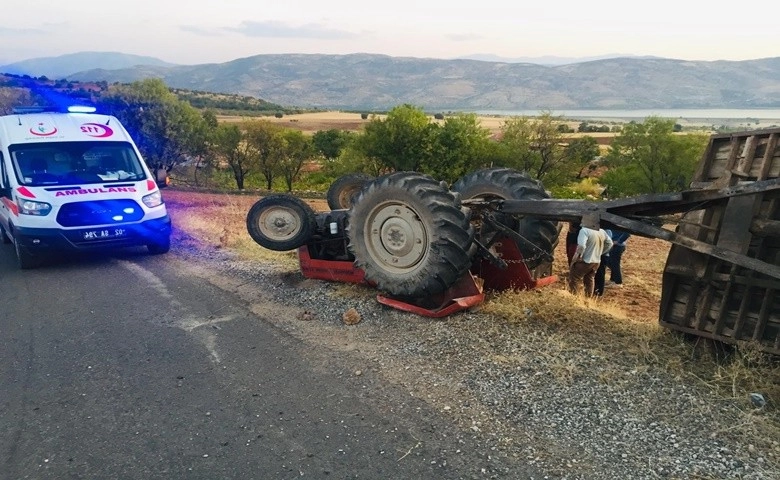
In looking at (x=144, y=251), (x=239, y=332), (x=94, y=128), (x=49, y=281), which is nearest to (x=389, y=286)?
(x=239, y=332)

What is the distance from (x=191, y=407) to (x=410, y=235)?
2.88m

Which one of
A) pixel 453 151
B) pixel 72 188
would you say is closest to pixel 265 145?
pixel 453 151

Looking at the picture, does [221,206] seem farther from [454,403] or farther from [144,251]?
[454,403]

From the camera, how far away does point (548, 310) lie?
20.2 ft

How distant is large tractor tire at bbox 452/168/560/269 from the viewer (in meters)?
7.30

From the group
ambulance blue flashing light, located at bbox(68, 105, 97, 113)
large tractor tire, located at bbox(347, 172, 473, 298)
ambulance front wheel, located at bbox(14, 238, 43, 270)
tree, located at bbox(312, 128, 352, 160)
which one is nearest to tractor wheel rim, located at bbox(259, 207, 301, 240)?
large tractor tire, located at bbox(347, 172, 473, 298)

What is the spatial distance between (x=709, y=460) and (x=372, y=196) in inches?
163

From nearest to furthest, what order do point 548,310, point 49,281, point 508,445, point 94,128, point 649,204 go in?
point 508,445
point 649,204
point 548,310
point 49,281
point 94,128

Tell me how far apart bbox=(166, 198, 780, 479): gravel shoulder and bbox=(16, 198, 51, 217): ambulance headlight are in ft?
15.3

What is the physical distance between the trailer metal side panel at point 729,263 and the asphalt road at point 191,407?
2713 millimetres

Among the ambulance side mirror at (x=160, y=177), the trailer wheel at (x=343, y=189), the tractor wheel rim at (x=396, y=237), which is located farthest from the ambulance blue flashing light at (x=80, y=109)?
the tractor wheel rim at (x=396, y=237)

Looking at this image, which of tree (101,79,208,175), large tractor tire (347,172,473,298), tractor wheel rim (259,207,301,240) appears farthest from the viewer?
tree (101,79,208,175)

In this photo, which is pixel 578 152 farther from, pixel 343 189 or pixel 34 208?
pixel 34 208

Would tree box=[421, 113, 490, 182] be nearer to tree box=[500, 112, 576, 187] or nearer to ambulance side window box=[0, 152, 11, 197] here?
tree box=[500, 112, 576, 187]
